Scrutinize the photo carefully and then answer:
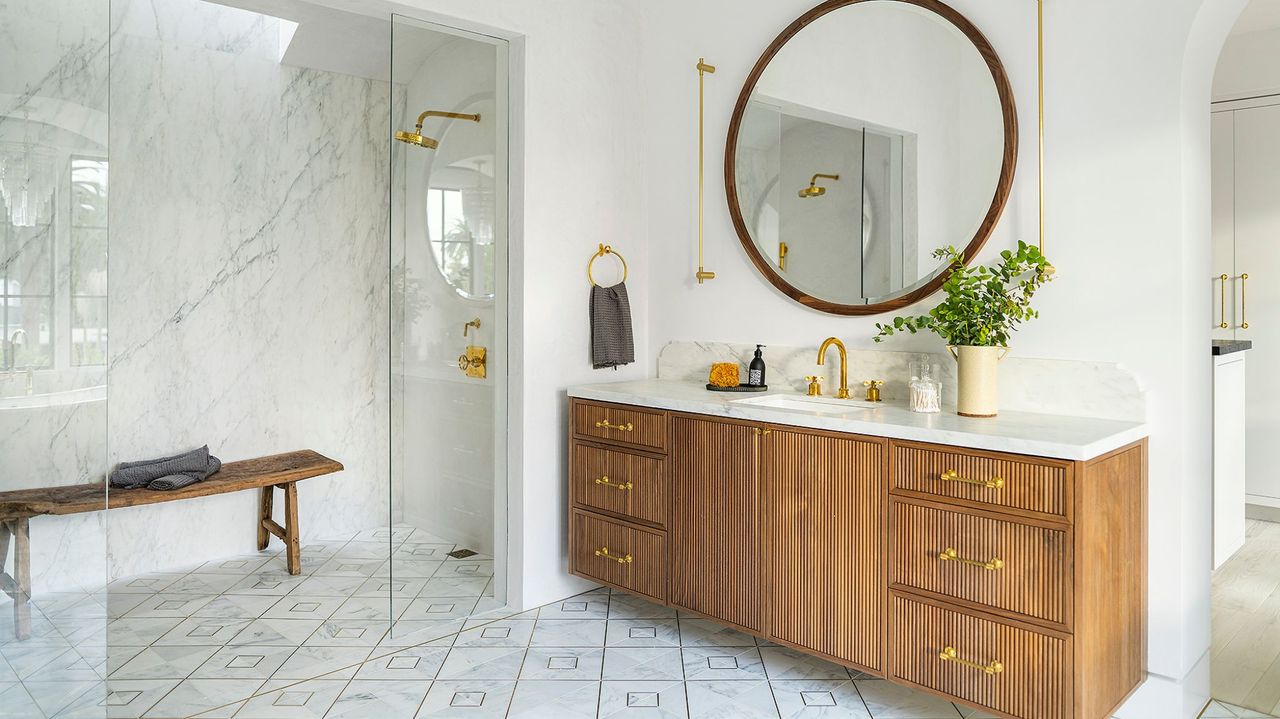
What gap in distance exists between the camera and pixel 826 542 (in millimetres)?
2332

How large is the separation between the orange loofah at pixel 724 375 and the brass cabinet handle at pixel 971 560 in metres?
1.15

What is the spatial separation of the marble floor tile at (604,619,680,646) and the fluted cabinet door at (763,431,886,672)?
0.52 metres

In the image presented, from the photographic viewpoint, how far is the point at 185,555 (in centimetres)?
379

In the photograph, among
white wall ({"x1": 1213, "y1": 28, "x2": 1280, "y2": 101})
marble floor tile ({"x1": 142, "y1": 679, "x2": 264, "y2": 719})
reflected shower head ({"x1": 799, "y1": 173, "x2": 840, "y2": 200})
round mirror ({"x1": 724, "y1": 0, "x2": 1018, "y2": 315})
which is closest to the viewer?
marble floor tile ({"x1": 142, "y1": 679, "x2": 264, "y2": 719})

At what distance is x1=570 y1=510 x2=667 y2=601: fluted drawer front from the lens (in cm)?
281

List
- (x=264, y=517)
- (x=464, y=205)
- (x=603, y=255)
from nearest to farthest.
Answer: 1. (x=464, y=205)
2. (x=603, y=255)
3. (x=264, y=517)

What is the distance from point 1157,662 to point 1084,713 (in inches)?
20.4

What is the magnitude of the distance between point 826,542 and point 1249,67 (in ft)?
13.2

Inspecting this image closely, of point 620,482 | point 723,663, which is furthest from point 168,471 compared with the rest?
point 723,663

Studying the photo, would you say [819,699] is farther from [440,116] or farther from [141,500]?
[141,500]

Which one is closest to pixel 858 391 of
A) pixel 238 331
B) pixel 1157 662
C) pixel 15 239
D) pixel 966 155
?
pixel 966 155

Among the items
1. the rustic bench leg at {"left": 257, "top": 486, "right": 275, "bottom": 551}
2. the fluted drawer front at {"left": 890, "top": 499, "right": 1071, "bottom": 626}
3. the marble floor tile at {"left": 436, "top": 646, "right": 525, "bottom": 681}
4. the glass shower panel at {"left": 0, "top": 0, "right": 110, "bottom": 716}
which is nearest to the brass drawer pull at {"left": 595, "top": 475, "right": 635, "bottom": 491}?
the marble floor tile at {"left": 436, "top": 646, "right": 525, "bottom": 681}

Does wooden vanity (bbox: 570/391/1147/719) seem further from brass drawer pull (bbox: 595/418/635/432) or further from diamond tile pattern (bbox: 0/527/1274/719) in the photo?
diamond tile pattern (bbox: 0/527/1274/719)

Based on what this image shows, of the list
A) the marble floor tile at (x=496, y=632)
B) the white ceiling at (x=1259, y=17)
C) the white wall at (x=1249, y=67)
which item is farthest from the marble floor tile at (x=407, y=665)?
the white wall at (x=1249, y=67)
